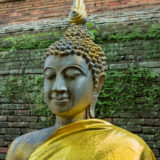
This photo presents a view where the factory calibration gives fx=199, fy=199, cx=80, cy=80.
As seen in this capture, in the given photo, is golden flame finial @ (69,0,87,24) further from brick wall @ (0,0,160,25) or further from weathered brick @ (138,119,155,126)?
brick wall @ (0,0,160,25)

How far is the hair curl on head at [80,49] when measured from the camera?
145cm

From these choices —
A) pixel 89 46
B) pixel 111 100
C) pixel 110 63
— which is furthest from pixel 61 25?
pixel 89 46

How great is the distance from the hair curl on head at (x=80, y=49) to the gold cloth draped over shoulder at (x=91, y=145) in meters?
0.38

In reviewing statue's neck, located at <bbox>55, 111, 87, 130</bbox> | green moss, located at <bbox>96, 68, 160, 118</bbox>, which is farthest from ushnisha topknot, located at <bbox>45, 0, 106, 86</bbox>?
green moss, located at <bbox>96, 68, 160, 118</bbox>

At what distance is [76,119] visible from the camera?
1.47 metres

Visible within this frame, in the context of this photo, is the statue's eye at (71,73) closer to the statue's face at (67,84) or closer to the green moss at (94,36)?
the statue's face at (67,84)

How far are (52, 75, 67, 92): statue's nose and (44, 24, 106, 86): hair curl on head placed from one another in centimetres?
18

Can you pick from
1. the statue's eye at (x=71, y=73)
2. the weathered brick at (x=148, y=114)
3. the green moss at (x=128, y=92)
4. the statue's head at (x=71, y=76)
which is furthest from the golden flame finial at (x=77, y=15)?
the weathered brick at (x=148, y=114)

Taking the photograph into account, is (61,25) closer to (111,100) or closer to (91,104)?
(111,100)

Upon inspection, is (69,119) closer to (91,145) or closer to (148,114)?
(91,145)

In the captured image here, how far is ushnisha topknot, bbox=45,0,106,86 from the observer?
1.45 m

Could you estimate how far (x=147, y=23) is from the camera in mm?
3379

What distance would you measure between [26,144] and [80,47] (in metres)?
0.85

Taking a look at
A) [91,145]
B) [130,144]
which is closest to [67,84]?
[91,145]
